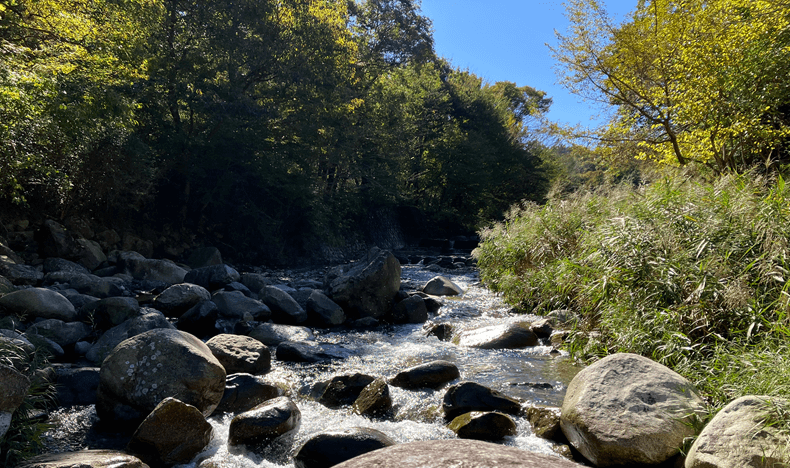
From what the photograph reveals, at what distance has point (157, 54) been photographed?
48.0ft

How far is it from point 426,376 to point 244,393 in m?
2.06

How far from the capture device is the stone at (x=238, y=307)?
841 cm

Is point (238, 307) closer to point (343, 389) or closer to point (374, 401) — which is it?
point (343, 389)

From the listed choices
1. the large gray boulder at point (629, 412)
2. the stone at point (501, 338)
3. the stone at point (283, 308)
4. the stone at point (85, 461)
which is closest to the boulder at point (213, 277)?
the stone at point (283, 308)

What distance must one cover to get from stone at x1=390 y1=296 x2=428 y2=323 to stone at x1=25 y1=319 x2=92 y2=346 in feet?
17.0

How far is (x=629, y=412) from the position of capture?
11.9 ft

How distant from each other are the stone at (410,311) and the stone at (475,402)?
14.3 ft

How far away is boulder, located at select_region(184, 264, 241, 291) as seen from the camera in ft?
33.8

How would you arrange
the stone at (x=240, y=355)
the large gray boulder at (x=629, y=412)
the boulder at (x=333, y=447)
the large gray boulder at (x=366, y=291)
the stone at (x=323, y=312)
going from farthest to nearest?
the large gray boulder at (x=366, y=291)
the stone at (x=323, y=312)
the stone at (x=240, y=355)
the boulder at (x=333, y=447)
the large gray boulder at (x=629, y=412)

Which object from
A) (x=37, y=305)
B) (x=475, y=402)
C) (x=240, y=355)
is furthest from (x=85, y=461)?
(x=37, y=305)

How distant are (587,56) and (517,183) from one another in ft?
68.0

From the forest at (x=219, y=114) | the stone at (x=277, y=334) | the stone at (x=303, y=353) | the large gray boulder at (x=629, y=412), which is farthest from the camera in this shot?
the forest at (x=219, y=114)

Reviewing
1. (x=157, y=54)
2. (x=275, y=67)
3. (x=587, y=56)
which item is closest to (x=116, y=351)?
(x=157, y=54)

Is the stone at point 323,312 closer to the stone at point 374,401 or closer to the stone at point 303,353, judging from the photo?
the stone at point 303,353
